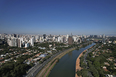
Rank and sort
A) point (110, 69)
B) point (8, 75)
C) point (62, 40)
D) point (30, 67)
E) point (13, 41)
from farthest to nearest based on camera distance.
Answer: point (62, 40) < point (13, 41) < point (30, 67) < point (110, 69) < point (8, 75)

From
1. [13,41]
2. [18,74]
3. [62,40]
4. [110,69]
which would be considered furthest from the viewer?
[62,40]

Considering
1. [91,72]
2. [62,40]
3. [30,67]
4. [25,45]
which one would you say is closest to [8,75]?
[30,67]

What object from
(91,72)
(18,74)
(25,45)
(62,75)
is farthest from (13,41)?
(91,72)

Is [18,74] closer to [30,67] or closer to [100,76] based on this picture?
[30,67]

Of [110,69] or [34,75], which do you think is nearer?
[34,75]

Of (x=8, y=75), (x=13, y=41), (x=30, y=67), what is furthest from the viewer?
(x=13, y=41)

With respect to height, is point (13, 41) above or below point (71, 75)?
above

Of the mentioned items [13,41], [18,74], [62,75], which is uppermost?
[13,41]

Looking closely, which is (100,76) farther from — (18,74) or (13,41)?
(13,41)

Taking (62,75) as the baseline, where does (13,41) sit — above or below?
above
